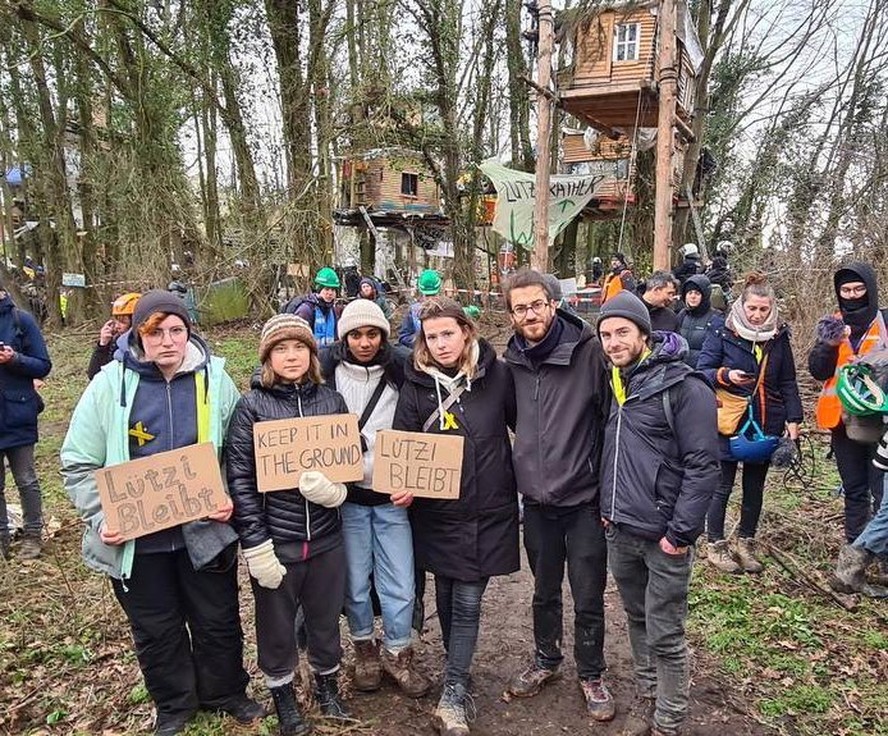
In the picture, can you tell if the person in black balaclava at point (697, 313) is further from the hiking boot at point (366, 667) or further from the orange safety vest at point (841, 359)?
the hiking boot at point (366, 667)

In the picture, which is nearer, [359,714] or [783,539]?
[359,714]

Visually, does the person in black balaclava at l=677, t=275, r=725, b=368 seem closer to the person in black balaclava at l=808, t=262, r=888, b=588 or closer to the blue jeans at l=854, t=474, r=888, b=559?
the person in black balaclava at l=808, t=262, r=888, b=588

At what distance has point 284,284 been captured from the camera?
1498 cm

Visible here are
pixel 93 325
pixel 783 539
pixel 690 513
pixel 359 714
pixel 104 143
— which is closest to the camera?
pixel 690 513

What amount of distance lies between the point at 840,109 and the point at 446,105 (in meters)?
13.5

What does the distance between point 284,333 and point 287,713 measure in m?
1.73

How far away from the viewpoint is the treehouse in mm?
11969

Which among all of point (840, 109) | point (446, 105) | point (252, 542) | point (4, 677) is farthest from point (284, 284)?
point (840, 109)

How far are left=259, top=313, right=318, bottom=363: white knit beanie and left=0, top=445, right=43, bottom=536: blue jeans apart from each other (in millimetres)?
3213

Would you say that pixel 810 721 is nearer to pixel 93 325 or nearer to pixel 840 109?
pixel 93 325

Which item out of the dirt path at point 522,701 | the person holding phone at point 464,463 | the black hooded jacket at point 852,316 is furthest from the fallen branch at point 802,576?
the person holding phone at point 464,463

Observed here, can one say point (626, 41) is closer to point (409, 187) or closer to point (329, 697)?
point (329, 697)

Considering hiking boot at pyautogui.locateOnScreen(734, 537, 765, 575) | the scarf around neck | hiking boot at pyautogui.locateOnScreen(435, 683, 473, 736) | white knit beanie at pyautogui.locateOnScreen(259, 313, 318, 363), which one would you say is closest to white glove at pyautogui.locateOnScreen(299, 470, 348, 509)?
white knit beanie at pyautogui.locateOnScreen(259, 313, 318, 363)

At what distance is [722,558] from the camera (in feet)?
15.9
